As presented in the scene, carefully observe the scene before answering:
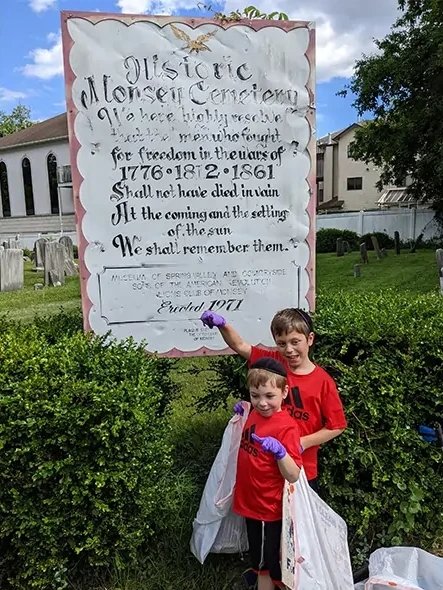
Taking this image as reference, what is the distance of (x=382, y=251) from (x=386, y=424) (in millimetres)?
19356

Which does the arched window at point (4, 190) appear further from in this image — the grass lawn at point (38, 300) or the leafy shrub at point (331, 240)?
the grass lawn at point (38, 300)

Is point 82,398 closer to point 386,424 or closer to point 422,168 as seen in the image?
point 386,424

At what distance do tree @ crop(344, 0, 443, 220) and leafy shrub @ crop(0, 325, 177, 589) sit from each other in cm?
1946


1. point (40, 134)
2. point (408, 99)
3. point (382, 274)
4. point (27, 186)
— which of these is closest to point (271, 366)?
point (382, 274)

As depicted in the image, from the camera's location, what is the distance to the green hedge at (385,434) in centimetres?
247

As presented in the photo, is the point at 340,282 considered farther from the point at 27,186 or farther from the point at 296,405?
the point at 27,186

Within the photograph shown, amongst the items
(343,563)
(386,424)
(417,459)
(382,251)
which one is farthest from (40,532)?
(382,251)

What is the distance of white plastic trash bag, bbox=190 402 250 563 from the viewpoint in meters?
2.40

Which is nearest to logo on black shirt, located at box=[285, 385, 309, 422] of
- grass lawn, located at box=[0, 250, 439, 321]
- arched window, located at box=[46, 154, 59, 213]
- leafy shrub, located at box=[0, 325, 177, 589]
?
leafy shrub, located at box=[0, 325, 177, 589]

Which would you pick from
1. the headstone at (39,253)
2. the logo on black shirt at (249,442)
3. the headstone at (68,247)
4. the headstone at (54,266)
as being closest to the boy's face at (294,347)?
the logo on black shirt at (249,442)

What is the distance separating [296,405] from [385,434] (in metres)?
0.54

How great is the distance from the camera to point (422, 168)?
70.8ft

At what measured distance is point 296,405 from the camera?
228cm

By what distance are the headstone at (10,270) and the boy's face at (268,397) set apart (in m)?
11.5
